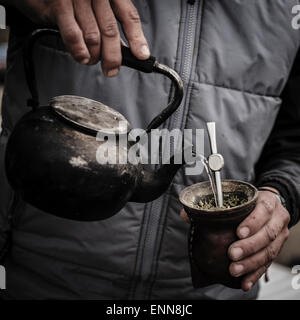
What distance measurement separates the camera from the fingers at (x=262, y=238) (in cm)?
86

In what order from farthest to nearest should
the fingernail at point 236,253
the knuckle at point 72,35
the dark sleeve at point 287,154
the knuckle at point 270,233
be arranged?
the dark sleeve at point 287,154, the knuckle at point 270,233, the fingernail at point 236,253, the knuckle at point 72,35

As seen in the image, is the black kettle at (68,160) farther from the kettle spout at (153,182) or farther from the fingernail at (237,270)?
the fingernail at (237,270)

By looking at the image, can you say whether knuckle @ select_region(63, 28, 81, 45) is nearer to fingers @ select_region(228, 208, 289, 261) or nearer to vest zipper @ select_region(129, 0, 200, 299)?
vest zipper @ select_region(129, 0, 200, 299)

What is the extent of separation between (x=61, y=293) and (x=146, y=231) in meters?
0.34

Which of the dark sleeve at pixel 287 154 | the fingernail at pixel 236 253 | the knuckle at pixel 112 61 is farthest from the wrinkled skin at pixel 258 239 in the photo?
the knuckle at pixel 112 61

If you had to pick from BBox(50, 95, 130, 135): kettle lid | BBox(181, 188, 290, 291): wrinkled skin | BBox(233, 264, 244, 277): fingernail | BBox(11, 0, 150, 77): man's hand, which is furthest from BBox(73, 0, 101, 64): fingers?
BBox(233, 264, 244, 277): fingernail

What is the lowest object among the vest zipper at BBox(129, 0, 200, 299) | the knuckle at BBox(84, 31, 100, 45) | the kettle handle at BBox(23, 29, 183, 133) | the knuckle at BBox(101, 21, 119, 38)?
the vest zipper at BBox(129, 0, 200, 299)

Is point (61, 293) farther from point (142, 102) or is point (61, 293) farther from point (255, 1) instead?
point (255, 1)

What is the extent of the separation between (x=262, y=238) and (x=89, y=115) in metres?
0.53

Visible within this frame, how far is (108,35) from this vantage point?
73 cm

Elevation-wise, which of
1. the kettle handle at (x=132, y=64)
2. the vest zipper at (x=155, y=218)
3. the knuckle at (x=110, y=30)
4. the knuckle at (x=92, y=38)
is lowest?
the vest zipper at (x=155, y=218)

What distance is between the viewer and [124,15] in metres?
0.77

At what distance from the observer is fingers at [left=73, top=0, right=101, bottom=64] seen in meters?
0.73

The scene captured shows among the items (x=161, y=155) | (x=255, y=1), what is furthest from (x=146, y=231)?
(x=255, y=1)
